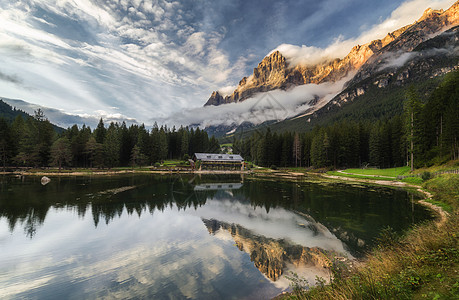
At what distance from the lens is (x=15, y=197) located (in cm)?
2850

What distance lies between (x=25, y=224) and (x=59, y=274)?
1142 cm

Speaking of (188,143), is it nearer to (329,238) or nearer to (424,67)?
(329,238)

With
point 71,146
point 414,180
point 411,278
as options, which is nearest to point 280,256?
point 411,278

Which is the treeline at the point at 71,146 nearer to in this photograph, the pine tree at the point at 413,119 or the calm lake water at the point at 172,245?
the calm lake water at the point at 172,245

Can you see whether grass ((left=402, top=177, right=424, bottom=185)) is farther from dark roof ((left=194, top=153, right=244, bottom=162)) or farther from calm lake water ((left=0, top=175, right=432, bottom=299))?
dark roof ((left=194, top=153, right=244, bottom=162))

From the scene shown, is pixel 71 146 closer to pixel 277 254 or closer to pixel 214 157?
pixel 214 157

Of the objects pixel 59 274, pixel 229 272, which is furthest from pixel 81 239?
pixel 229 272

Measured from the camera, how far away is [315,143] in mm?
85625

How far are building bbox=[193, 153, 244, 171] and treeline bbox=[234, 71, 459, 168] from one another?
14.7 metres

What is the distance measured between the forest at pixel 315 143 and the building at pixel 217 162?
14950mm

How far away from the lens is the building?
97.6 meters

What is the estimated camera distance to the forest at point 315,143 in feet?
160

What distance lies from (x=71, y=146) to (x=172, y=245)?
84060 mm

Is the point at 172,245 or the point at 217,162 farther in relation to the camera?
the point at 217,162
